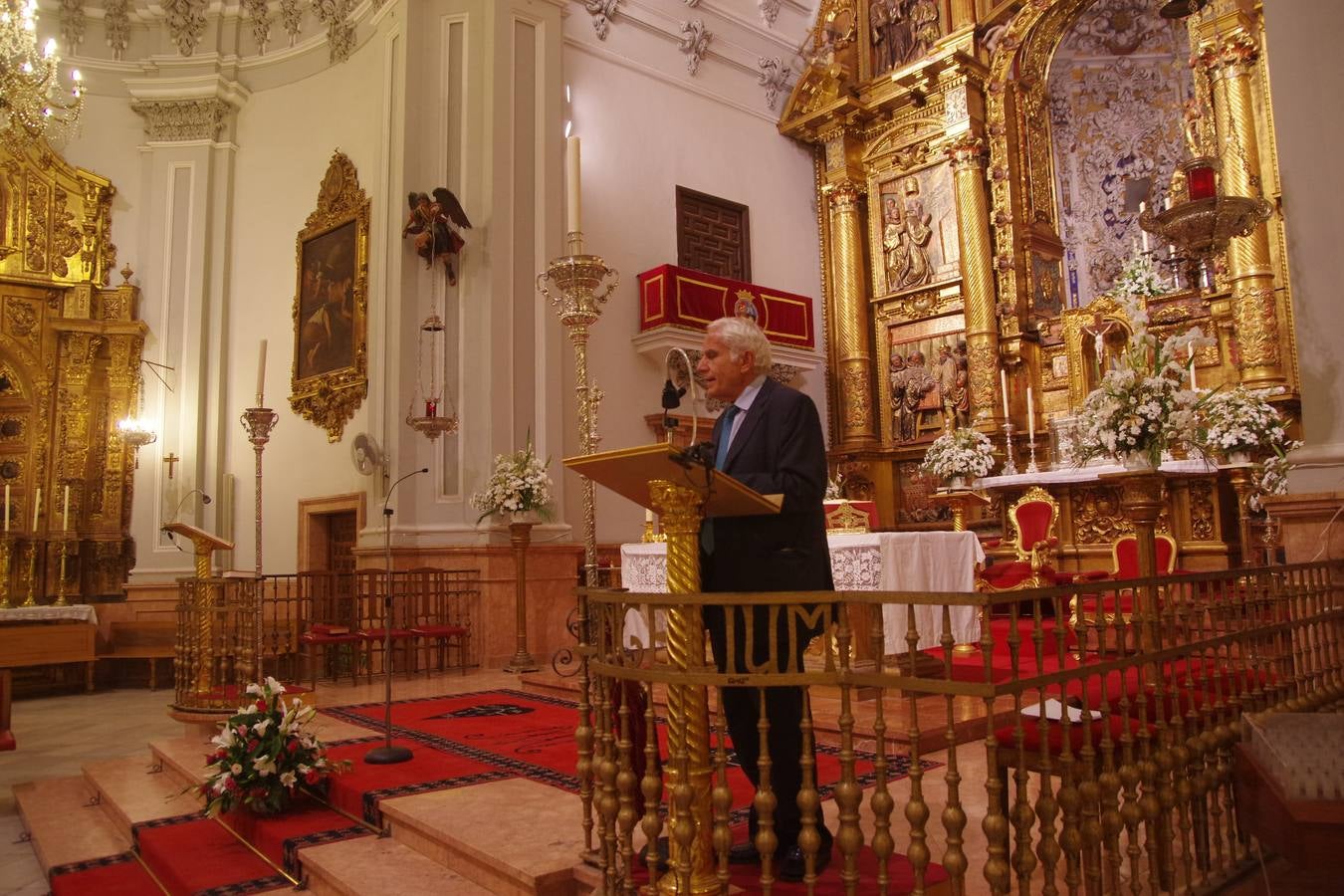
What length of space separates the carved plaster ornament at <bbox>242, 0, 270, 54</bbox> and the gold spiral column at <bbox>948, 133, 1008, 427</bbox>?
8.44 metres

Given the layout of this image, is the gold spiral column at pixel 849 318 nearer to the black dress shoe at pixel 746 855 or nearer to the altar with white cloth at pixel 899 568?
the altar with white cloth at pixel 899 568

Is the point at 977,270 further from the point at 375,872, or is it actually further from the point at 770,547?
the point at 375,872

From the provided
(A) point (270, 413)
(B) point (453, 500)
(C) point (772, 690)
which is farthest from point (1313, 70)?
(A) point (270, 413)

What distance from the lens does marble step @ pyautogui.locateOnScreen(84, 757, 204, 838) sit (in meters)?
4.67

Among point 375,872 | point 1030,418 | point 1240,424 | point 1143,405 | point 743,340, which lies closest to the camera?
point 743,340

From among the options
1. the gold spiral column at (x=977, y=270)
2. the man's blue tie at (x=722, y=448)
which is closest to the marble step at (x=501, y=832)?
the man's blue tie at (x=722, y=448)

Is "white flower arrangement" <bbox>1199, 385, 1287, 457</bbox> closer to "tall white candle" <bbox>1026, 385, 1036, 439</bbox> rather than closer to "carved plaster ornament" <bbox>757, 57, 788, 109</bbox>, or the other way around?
"tall white candle" <bbox>1026, 385, 1036, 439</bbox>

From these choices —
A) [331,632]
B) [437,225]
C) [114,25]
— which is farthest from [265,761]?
[114,25]

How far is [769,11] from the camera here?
12.8 meters

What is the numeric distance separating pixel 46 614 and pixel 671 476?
8.11 m

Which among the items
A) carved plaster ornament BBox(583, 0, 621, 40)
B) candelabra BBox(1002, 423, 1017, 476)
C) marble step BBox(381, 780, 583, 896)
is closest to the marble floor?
marble step BBox(381, 780, 583, 896)

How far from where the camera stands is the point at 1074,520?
1018cm

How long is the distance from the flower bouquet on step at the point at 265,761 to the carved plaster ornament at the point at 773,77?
10.7m

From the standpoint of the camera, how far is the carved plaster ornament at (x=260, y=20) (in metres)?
11.8
